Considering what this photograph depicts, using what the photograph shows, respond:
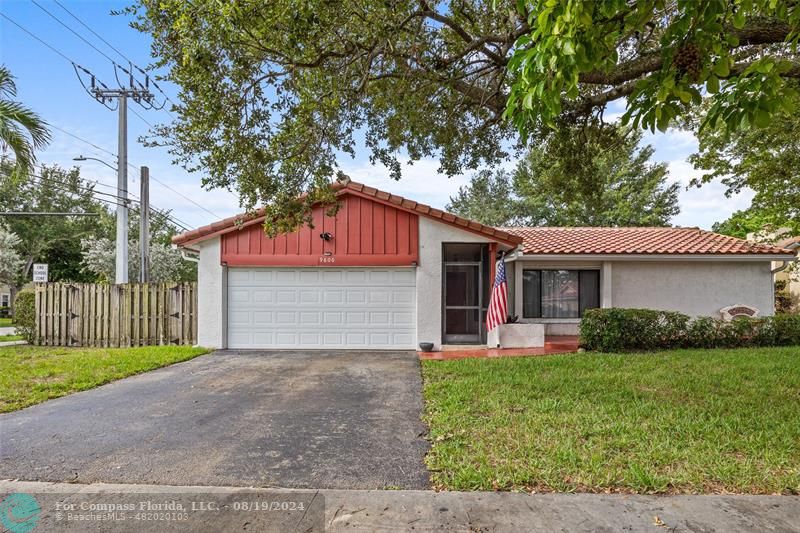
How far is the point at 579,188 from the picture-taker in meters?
10.4

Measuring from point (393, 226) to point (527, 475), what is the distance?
735 cm

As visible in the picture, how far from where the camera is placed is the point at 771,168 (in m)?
11.4

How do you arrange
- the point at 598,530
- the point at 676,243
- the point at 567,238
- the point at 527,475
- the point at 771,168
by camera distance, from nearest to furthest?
the point at 598,530 → the point at 527,475 → the point at 771,168 → the point at 676,243 → the point at 567,238

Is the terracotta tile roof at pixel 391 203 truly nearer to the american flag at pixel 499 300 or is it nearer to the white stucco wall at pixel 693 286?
the american flag at pixel 499 300

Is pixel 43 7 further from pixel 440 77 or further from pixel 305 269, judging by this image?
pixel 440 77

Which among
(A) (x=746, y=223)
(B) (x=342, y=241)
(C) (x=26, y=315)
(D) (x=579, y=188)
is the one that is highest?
(A) (x=746, y=223)

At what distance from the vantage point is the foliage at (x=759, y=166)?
1096 cm

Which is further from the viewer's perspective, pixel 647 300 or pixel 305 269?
pixel 647 300

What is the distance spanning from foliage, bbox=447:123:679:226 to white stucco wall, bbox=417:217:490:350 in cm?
212

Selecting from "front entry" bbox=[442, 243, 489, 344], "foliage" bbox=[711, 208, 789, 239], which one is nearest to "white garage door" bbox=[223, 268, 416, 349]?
"front entry" bbox=[442, 243, 489, 344]

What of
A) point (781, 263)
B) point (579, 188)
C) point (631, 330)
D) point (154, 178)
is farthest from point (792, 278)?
point (154, 178)

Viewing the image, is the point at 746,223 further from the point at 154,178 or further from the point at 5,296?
the point at 5,296

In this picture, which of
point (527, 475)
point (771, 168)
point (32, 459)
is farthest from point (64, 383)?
point (771, 168)

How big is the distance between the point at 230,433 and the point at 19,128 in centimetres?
798
